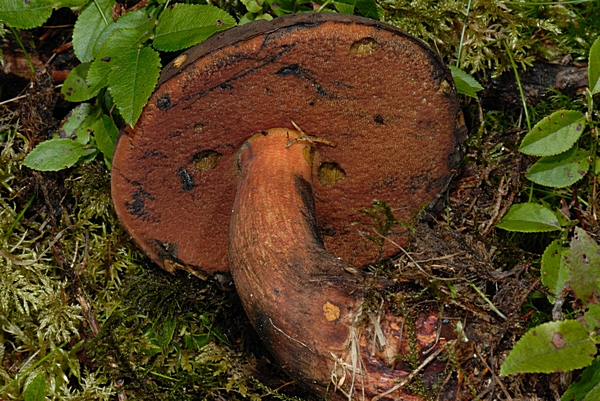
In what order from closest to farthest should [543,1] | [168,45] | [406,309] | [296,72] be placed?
1. [406,309]
2. [296,72]
3. [168,45]
4. [543,1]

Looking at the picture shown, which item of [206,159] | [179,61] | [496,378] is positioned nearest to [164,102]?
[179,61]

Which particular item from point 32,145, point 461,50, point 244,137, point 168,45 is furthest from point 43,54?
point 461,50

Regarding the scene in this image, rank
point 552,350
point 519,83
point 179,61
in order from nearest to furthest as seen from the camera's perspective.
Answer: point 552,350
point 179,61
point 519,83

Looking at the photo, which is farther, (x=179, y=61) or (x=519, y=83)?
(x=519, y=83)

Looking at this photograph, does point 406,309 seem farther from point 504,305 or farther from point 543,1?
point 543,1

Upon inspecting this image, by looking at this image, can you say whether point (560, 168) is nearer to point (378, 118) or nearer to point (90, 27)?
point (378, 118)

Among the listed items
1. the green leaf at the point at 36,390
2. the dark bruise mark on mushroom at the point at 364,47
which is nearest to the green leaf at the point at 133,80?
the dark bruise mark on mushroom at the point at 364,47
